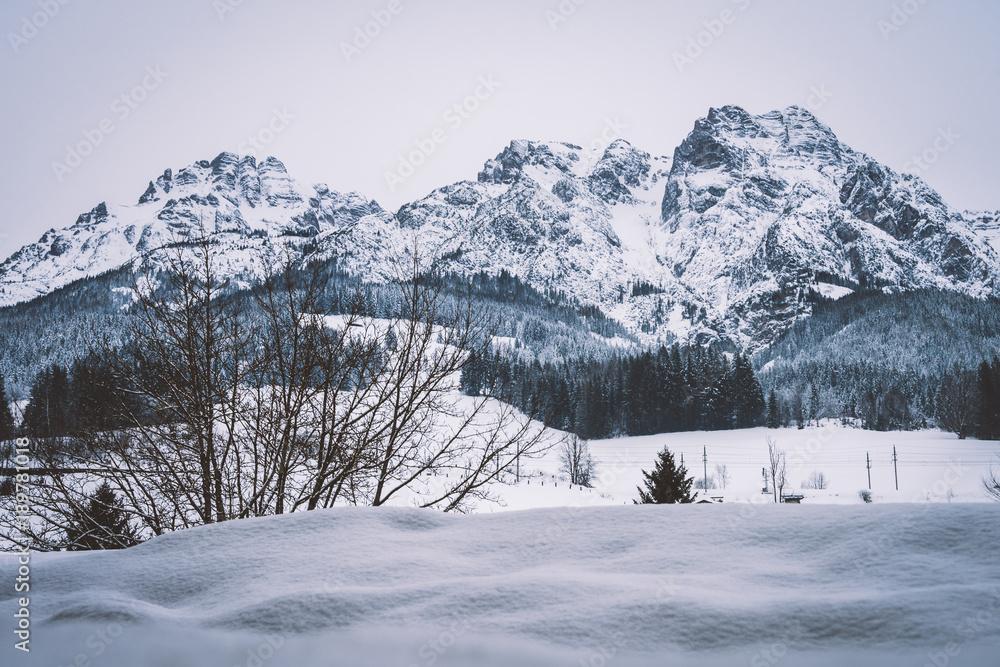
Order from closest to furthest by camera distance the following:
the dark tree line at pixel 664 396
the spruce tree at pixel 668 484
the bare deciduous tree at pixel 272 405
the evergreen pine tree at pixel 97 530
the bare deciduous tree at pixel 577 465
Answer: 1. the evergreen pine tree at pixel 97 530
2. the bare deciduous tree at pixel 272 405
3. the spruce tree at pixel 668 484
4. the bare deciduous tree at pixel 577 465
5. the dark tree line at pixel 664 396

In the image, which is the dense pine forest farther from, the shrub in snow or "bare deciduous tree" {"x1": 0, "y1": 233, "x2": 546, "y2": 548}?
the shrub in snow

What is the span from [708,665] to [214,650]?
1230 millimetres

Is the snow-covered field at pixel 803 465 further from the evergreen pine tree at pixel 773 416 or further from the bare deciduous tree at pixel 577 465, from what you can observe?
the evergreen pine tree at pixel 773 416

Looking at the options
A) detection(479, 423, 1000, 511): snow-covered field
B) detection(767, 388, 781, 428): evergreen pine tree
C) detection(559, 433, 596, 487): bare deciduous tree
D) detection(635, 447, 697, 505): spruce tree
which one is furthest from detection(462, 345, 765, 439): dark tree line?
detection(635, 447, 697, 505): spruce tree

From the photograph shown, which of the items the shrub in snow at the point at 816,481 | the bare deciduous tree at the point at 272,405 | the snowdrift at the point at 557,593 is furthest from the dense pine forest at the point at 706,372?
the shrub in snow at the point at 816,481

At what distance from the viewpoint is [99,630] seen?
5.27ft

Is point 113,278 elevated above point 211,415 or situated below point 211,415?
above

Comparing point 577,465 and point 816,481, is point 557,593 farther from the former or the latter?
point 816,481

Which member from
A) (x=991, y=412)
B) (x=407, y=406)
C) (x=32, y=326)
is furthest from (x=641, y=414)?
(x=32, y=326)

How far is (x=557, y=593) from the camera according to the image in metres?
1.62

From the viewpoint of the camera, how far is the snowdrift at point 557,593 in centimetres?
133

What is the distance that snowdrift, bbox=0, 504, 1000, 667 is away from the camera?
133 centimetres

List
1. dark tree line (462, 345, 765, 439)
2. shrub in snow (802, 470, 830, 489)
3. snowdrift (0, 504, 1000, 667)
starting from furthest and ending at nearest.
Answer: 1. dark tree line (462, 345, 765, 439)
2. shrub in snow (802, 470, 830, 489)
3. snowdrift (0, 504, 1000, 667)

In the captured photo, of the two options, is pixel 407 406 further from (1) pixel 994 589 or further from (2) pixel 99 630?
(1) pixel 994 589
